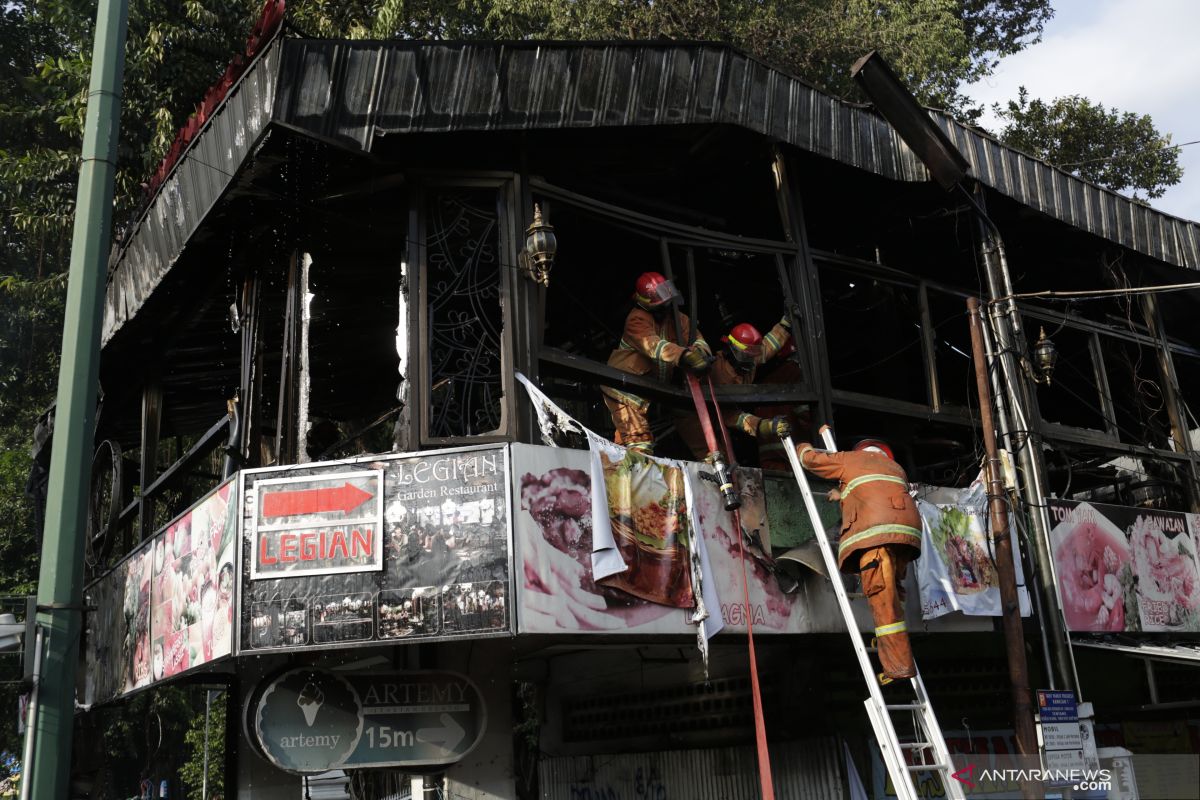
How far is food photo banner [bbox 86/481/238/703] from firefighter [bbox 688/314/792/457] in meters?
4.51

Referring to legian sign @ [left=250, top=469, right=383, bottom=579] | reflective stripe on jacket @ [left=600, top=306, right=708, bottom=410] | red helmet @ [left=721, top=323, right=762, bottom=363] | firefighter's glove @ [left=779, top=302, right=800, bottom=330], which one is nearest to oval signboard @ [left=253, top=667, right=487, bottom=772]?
legian sign @ [left=250, top=469, right=383, bottom=579]

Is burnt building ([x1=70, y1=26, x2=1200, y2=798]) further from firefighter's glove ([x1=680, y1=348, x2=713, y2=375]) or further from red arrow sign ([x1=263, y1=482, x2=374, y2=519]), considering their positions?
firefighter's glove ([x1=680, y1=348, x2=713, y2=375])

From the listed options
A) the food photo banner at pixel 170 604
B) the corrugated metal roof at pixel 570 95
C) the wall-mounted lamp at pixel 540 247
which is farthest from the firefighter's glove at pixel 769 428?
the food photo banner at pixel 170 604

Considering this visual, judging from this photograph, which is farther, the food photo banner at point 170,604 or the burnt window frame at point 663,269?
the burnt window frame at point 663,269

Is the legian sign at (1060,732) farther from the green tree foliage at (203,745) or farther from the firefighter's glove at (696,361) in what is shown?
the green tree foliage at (203,745)

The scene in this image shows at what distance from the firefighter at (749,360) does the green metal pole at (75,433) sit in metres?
5.50

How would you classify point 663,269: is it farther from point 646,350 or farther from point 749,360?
point 749,360

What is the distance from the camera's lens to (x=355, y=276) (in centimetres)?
1189

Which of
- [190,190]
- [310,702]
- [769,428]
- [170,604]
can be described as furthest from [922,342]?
[170,604]

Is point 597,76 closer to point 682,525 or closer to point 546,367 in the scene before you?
point 546,367

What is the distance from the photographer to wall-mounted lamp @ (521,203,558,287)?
31.8ft

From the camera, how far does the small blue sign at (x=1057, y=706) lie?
9.85m

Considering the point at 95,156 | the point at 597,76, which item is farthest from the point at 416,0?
the point at 95,156

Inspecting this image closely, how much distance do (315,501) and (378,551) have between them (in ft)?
2.11
